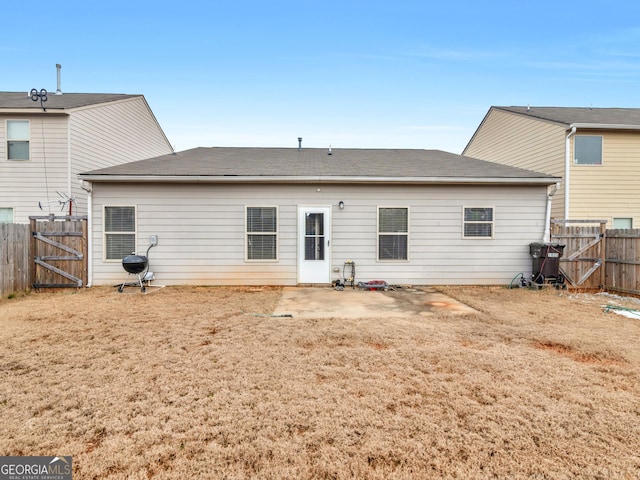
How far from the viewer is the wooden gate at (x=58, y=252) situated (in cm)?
762

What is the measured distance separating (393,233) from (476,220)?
2.20 metres

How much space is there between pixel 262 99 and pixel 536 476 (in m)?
16.8

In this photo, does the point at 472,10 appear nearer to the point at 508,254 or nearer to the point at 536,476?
the point at 508,254

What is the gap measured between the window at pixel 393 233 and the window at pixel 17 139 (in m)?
11.0

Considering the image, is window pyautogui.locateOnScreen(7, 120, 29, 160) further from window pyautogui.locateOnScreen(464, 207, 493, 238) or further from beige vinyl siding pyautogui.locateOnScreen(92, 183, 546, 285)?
window pyautogui.locateOnScreen(464, 207, 493, 238)

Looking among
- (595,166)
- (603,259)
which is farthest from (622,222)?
(603,259)

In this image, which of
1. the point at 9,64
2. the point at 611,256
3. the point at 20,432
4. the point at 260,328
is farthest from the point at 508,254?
the point at 9,64

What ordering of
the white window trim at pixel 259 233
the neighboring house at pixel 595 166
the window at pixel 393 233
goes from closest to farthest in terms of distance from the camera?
1. the white window trim at pixel 259 233
2. the window at pixel 393 233
3. the neighboring house at pixel 595 166

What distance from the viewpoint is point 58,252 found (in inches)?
306

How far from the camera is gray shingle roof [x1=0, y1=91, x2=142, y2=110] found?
988 cm

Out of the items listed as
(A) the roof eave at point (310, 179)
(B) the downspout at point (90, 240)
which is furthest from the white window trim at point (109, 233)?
(A) the roof eave at point (310, 179)

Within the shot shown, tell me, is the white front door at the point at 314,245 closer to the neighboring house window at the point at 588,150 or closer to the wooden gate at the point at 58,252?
the wooden gate at the point at 58,252

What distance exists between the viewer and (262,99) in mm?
15883

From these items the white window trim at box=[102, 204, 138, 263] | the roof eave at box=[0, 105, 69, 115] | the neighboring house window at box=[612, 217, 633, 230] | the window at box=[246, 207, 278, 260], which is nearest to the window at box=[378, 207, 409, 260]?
the window at box=[246, 207, 278, 260]
